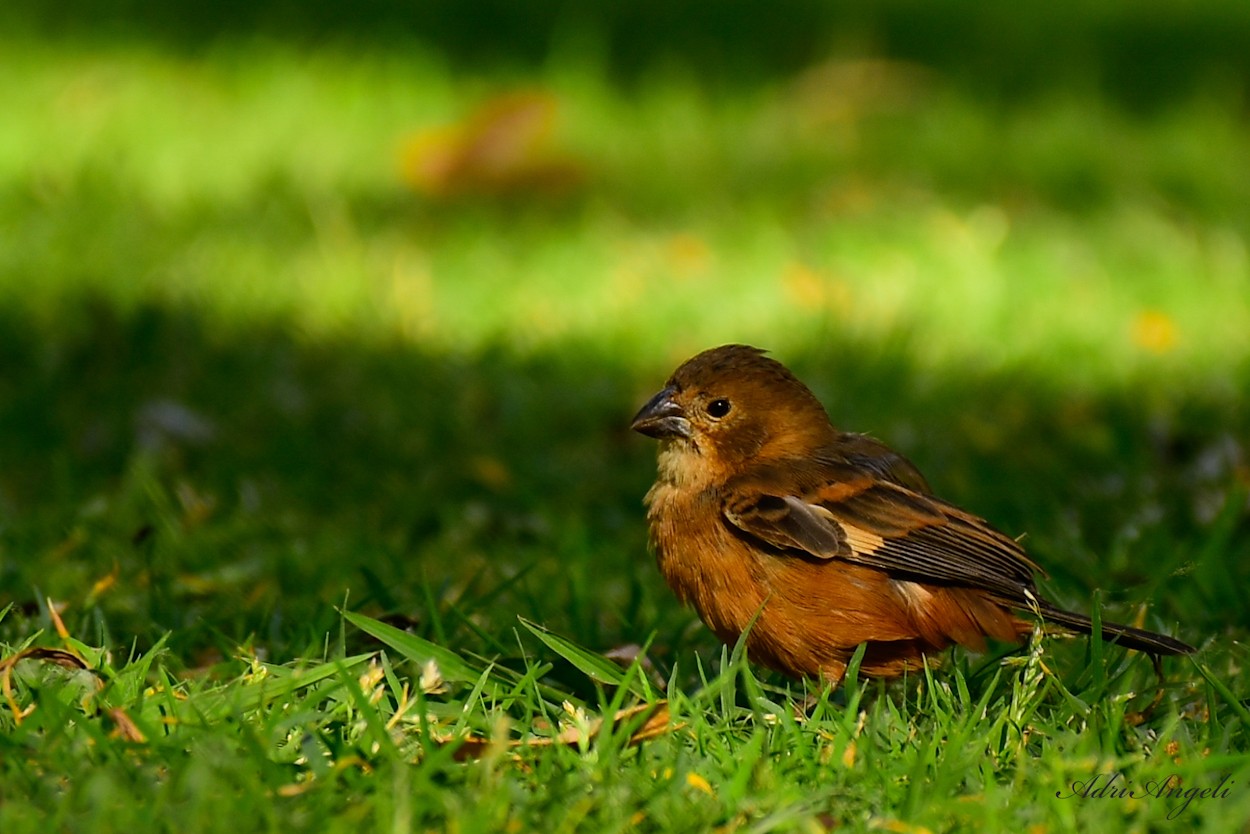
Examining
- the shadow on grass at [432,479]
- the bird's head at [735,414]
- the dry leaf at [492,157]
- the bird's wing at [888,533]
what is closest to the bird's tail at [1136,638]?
the bird's wing at [888,533]

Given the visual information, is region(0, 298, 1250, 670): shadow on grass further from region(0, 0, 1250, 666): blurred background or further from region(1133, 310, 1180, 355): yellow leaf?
region(1133, 310, 1180, 355): yellow leaf

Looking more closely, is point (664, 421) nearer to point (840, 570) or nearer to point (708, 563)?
point (708, 563)

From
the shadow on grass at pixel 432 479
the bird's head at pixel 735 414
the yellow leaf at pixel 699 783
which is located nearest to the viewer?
the yellow leaf at pixel 699 783

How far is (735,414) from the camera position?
4.17 meters

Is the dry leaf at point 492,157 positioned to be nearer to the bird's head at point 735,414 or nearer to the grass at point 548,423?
the grass at point 548,423

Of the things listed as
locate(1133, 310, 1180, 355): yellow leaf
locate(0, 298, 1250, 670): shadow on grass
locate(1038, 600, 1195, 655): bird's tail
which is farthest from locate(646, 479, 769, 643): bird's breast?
locate(1133, 310, 1180, 355): yellow leaf

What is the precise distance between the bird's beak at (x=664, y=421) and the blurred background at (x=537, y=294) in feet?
1.41

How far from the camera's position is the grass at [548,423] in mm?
3139

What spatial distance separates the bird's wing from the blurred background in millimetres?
396

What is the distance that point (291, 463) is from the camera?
5.46m

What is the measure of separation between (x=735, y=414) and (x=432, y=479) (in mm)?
1546

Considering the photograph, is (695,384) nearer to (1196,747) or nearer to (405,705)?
(405,705)

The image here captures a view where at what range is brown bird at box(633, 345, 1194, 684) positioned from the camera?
3793 millimetres

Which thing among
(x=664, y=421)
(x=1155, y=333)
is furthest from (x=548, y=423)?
(x=1155, y=333)
